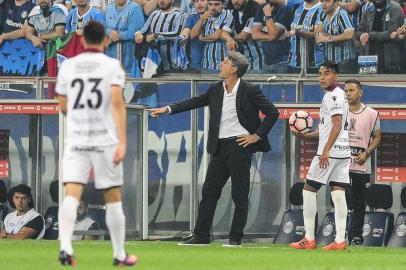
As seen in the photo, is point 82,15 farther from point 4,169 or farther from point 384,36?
point 384,36

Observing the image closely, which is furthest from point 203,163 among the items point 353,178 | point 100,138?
point 100,138

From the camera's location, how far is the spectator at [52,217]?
66.4 feet

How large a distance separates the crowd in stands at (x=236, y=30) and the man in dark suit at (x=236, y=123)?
9.70ft

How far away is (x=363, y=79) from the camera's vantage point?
61.7 ft

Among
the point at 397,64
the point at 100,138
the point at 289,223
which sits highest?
the point at 397,64

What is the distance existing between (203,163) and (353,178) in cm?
289

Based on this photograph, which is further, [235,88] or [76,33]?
[76,33]

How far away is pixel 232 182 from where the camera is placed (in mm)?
16500

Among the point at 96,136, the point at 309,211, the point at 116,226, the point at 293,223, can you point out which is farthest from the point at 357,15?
the point at 116,226

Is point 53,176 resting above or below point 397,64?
below

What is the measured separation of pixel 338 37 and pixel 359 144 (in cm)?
187

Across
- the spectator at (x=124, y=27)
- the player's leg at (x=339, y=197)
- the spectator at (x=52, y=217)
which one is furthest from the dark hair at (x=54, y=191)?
the player's leg at (x=339, y=197)

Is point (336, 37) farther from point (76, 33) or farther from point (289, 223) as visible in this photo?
point (76, 33)

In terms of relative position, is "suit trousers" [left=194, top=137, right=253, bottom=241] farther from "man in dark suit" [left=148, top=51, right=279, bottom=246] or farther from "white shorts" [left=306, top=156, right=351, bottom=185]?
"white shorts" [left=306, top=156, right=351, bottom=185]
